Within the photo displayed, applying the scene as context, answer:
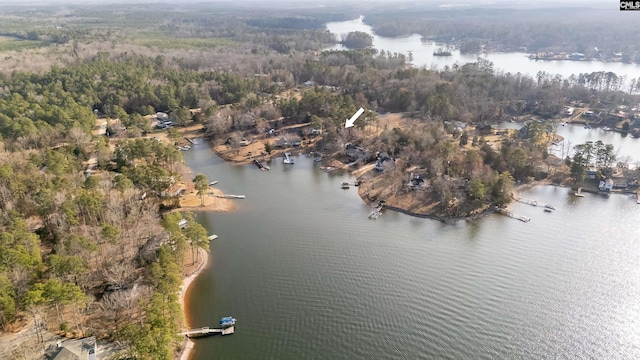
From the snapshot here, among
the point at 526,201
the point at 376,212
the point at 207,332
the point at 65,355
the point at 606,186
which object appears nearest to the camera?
the point at 65,355

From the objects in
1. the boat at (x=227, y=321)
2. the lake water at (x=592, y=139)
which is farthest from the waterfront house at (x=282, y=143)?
the boat at (x=227, y=321)

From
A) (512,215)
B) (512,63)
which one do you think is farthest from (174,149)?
(512,63)

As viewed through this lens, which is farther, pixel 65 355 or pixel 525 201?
pixel 525 201

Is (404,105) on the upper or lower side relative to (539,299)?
upper

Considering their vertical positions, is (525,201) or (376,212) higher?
(525,201)

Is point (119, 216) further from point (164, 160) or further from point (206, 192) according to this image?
point (164, 160)

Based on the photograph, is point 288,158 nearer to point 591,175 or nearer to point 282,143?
point 282,143

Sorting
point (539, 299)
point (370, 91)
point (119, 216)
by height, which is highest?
point (370, 91)

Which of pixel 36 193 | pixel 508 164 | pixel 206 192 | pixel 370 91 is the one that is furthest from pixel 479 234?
pixel 370 91
